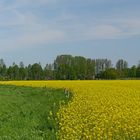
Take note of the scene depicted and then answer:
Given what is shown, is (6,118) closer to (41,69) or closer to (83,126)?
(83,126)

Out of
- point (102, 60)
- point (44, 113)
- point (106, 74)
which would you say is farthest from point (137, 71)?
point (44, 113)

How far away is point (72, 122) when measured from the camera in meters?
10.4

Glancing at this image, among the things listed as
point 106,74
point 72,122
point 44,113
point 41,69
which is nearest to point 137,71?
point 106,74

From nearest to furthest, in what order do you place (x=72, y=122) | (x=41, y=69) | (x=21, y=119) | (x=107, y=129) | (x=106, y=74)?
1. (x=107, y=129)
2. (x=72, y=122)
3. (x=21, y=119)
4. (x=106, y=74)
5. (x=41, y=69)

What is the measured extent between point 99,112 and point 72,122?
1.59 m

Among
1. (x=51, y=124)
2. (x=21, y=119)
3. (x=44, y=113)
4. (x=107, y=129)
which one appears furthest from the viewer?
(x=44, y=113)

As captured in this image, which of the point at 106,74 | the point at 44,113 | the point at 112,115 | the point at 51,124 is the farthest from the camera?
the point at 106,74

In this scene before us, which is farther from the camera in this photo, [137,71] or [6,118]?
[137,71]

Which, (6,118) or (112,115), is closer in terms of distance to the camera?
(112,115)

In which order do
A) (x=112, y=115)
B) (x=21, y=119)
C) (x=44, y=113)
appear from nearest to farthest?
(x=112, y=115) < (x=21, y=119) < (x=44, y=113)

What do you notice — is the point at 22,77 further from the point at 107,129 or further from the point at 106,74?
the point at 107,129

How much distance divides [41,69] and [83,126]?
8673 centimetres

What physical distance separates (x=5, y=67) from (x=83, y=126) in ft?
306

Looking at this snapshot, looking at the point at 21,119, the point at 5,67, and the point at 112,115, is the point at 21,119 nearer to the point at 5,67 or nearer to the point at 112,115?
the point at 112,115
